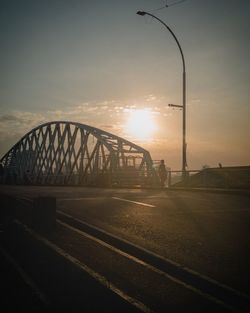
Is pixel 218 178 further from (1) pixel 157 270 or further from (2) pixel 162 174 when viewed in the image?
(1) pixel 157 270

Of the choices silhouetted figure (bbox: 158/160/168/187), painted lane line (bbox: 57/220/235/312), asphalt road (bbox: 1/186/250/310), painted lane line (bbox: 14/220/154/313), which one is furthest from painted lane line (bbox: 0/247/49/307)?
silhouetted figure (bbox: 158/160/168/187)

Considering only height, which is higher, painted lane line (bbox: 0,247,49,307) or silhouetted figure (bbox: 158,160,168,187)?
silhouetted figure (bbox: 158,160,168,187)

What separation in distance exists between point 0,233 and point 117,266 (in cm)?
399

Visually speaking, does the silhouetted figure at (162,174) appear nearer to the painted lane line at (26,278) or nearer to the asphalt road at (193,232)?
the asphalt road at (193,232)

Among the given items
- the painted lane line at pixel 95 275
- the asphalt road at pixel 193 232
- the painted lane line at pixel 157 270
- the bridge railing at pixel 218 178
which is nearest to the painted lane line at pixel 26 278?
the painted lane line at pixel 95 275

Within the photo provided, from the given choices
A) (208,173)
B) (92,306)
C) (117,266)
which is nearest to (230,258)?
(117,266)

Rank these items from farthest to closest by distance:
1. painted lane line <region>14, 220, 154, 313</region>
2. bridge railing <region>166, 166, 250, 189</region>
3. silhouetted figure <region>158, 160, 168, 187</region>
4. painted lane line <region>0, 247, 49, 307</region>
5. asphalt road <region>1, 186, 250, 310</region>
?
silhouetted figure <region>158, 160, 168, 187</region>, bridge railing <region>166, 166, 250, 189</region>, asphalt road <region>1, 186, 250, 310</region>, painted lane line <region>0, 247, 49, 307</region>, painted lane line <region>14, 220, 154, 313</region>

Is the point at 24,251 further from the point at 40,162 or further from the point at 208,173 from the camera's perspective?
the point at 40,162

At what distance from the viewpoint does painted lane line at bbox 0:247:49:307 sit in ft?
14.8

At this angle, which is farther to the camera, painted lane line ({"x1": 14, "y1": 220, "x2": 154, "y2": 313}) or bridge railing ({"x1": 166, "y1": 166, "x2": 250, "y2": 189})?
bridge railing ({"x1": 166, "y1": 166, "x2": 250, "y2": 189})

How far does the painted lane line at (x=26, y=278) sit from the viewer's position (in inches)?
178

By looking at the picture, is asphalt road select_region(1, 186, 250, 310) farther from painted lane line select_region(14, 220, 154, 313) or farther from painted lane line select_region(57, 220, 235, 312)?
painted lane line select_region(14, 220, 154, 313)

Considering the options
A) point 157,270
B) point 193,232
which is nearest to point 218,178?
point 193,232

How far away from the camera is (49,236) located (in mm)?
8273
